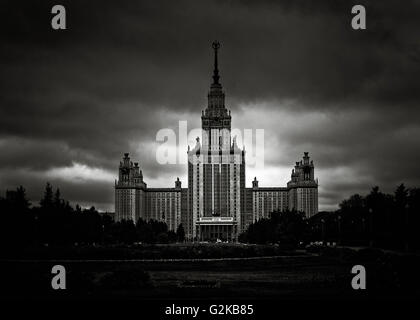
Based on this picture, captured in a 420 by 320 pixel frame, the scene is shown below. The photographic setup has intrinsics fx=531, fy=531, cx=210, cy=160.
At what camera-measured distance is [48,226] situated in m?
73.2

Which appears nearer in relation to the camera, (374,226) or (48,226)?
(374,226)

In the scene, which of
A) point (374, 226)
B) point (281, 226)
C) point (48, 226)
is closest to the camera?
point (374, 226)

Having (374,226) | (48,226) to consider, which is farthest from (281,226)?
(48,226)

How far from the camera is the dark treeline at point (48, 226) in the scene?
2184 inches

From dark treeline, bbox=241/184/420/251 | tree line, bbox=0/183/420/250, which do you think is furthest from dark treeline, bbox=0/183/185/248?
dark treeline, bbox=241/184/420/251

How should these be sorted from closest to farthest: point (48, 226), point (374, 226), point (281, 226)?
point (374, 226) → point (48, 226) → point (281, 226)

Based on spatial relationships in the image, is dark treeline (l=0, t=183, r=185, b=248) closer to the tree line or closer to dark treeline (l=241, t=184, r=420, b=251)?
the tree line

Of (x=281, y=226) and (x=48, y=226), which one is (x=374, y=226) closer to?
(x=281, y=226)

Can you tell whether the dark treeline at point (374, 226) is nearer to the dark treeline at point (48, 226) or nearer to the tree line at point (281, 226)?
the tree line at point (281, 226)

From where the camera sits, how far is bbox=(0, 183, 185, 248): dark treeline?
182 ft

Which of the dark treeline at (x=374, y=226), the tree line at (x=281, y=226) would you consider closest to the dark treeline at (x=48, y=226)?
the tree line at (x=281, y=226)

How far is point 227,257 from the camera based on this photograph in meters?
50.8
